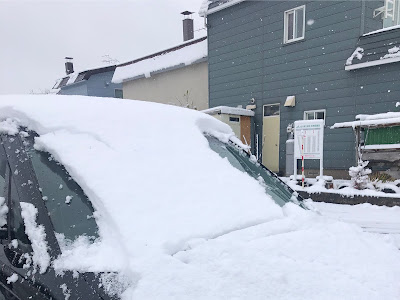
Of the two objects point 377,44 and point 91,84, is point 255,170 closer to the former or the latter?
point 377,44

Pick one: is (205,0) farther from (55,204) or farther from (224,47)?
(55,204)

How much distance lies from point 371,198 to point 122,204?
233 inches

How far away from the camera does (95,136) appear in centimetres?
163

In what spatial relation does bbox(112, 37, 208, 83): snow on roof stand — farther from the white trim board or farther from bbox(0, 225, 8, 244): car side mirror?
bbox(0, 225, 8, 244): car side mirror

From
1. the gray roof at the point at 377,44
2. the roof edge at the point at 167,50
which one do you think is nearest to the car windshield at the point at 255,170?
the gray roof at the point at 377,44

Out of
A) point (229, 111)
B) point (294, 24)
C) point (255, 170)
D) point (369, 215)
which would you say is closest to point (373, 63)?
point (294, 24)

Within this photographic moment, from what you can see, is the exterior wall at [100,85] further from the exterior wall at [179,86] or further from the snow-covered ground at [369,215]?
the snow-covered ground at [369,215]

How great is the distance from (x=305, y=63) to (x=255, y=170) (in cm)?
860

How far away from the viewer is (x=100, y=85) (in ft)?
A: 69.2

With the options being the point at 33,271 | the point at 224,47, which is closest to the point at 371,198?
the point at 33,271

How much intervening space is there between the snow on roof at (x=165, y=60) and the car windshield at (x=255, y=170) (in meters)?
11.4

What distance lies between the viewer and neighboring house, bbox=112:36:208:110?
1368 centimetres

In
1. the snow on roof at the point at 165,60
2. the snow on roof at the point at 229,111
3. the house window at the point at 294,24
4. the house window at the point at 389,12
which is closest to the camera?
the house window at the point at 389,12

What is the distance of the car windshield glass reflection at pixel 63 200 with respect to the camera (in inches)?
51.9
